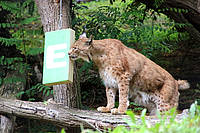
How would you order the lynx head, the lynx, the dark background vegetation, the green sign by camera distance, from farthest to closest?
1. the dark background vegetation
2. the lynx
3. the lynx head
4. the green sign

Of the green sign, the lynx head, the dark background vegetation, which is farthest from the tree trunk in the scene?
the dark background vegetation

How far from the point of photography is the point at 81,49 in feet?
15.7

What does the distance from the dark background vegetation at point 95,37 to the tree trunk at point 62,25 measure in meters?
0.92

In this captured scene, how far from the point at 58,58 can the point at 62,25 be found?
98cm

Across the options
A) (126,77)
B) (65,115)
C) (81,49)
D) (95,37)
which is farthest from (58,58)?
(95,37)

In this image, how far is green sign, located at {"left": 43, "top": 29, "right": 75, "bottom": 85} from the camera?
4.35m

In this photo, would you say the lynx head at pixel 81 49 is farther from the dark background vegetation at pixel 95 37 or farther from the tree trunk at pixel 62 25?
the dark background vegetation at pixel 95 37

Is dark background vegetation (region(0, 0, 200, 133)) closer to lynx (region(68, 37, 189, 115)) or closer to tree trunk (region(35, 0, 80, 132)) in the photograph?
tree trunk (region(35, 0, 80, 132))

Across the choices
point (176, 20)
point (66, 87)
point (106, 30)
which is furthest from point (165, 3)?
point (66, 87)

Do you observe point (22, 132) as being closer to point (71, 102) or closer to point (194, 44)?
point (71, 102)

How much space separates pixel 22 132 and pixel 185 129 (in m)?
6.13

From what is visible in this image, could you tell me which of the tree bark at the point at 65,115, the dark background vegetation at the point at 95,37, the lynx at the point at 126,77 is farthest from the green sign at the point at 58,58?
the dark background vegetation at the point at 95,37

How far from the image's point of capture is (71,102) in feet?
16.8

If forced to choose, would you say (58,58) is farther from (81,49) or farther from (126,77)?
(126,77)
